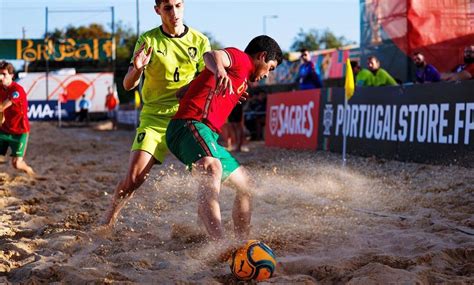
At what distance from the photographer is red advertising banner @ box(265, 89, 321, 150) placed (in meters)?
12.9

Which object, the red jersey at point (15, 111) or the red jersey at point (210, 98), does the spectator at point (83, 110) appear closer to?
the red jersey at point (15, 111)

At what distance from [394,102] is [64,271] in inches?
276

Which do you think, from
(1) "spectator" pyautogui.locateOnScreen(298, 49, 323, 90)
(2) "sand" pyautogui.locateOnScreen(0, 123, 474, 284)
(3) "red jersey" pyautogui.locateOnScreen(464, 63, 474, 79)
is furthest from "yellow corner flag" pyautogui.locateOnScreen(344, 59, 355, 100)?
(1) "spectator" pyautogui.locateOnScreen(298, 49, 323, 90)

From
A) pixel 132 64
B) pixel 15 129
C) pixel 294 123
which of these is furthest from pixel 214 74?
pixel 294 123

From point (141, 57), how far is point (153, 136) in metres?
0.62

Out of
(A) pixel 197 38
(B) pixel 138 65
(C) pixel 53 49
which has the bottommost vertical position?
Result: (B) pixel 138 65

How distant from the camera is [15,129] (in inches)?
375

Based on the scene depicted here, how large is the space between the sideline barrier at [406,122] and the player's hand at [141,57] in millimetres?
4676

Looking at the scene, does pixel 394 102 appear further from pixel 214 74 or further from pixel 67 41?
pixel 67 41

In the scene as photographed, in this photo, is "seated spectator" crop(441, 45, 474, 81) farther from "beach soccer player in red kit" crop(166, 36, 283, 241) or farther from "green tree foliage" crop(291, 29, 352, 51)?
"green tree foliage" crop(291, 29, 352, 51)

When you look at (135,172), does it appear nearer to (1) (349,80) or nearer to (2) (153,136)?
(2) (153,136)

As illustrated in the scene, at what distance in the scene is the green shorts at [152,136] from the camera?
5.14 m

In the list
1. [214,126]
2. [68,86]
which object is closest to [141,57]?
[214,126]

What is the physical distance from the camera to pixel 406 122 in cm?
974
